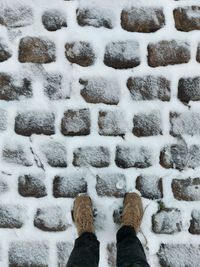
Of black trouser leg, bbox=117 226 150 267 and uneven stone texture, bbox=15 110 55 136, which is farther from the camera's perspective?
uneven stone texture, bbox=15 110 55 136

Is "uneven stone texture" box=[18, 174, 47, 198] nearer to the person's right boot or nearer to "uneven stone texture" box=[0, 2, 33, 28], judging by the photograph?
the person's right boot

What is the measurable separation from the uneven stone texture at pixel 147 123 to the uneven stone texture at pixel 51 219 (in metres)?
0.42

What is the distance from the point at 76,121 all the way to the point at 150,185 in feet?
1.21

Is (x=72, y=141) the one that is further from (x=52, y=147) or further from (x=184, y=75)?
(x=184, y=75)

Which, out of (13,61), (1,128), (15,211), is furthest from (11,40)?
(15,211)

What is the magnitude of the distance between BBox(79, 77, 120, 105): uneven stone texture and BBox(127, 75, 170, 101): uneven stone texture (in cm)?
6

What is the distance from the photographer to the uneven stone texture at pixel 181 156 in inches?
73.5

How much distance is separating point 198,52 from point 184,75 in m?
0.10

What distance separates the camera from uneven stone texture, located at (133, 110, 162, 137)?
1.86 metres

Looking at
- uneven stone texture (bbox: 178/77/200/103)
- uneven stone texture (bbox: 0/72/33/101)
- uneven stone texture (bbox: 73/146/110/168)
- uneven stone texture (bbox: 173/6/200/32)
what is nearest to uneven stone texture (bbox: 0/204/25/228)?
uneven stone texture (bbox: 73/146/110/168)

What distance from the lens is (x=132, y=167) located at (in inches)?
74.0

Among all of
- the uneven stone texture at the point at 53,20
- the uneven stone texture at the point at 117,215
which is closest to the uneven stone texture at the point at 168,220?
the uneven stone texture at the point at 117,215

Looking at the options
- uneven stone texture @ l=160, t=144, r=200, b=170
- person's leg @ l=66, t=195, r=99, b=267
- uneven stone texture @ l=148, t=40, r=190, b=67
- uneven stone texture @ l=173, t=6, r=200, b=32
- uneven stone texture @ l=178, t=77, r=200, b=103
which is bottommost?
person's leg @ l=66, t=195, r=99, b=267

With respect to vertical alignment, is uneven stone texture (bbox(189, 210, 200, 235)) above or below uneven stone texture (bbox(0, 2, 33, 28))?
below
